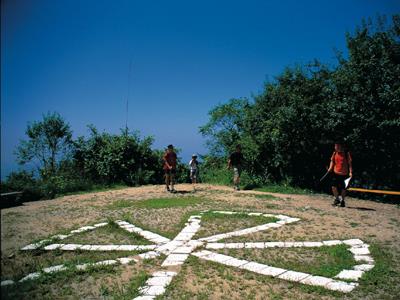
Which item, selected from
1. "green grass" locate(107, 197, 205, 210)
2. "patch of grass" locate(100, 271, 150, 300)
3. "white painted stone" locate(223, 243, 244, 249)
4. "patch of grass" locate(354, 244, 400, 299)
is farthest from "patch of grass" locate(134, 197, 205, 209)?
"patch of grass" locate(354, 244, 400, 299)

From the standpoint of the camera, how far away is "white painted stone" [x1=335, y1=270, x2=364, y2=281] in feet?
14.8

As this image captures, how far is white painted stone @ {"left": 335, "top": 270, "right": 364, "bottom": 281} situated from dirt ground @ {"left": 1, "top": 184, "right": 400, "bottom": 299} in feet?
1.43

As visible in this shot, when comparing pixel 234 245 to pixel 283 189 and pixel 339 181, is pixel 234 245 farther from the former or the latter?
pixel 283 189

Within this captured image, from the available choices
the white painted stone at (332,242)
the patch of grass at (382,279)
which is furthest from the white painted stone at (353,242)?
the patch of grass at (382,279)

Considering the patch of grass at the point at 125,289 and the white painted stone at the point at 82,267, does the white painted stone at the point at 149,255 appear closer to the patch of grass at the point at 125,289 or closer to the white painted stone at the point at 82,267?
the patch of grass at the point at 125,289

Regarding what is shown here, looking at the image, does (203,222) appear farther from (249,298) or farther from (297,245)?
(249,298)

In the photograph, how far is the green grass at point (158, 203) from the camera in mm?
9578

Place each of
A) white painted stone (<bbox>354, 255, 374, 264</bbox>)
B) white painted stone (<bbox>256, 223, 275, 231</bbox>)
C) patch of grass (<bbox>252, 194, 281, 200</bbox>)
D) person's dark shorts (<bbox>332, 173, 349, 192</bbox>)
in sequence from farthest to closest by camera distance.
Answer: patch of grass (<bbox>252, 194, 281, 200</bbox>)
person's dark shorts (<bbox>332, 173, 349, 192</bbox>)
white painted stone (<bbox>256, 223, 275, 231</bbox>)
white painted stone (<bbox>354, 255, 374, 264</bbox>)

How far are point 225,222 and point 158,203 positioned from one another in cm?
307

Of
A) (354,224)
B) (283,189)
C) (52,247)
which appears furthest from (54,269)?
(283,189)

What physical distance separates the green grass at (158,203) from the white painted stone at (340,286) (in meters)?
5.79

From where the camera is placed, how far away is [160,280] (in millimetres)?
4434

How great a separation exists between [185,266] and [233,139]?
13.4m

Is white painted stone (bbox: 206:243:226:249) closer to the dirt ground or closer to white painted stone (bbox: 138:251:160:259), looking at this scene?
the dirt ground
